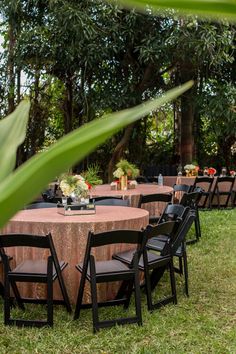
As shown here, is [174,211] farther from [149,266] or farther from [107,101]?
[107,101]

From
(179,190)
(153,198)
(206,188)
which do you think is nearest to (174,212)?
(153,198)

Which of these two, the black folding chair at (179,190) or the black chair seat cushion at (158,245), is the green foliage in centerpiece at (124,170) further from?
the black chair seat cushion at (158,245)

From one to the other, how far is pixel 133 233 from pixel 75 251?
584mm

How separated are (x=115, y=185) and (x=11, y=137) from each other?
22.5ft

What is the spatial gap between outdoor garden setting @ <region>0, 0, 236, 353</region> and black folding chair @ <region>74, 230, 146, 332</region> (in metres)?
0.01

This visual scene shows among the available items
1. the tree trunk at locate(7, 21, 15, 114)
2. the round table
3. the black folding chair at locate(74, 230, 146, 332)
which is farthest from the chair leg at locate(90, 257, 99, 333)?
the tree trunk at locate(7, 21, 15, 114)

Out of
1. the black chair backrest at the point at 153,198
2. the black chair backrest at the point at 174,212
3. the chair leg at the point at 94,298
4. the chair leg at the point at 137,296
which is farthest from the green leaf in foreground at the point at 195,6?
the black chair backrest at the point at 153,198

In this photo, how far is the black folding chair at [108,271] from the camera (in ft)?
11.0

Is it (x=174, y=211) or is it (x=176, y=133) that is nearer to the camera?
(x=174, y=211)

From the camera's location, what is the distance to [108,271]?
3477 mm

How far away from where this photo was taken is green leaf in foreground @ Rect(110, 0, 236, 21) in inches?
7.8

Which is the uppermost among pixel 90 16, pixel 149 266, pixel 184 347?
pixel 90 16

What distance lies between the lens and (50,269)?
135 inches

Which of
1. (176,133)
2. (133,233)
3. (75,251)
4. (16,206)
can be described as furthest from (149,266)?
(176,133)
